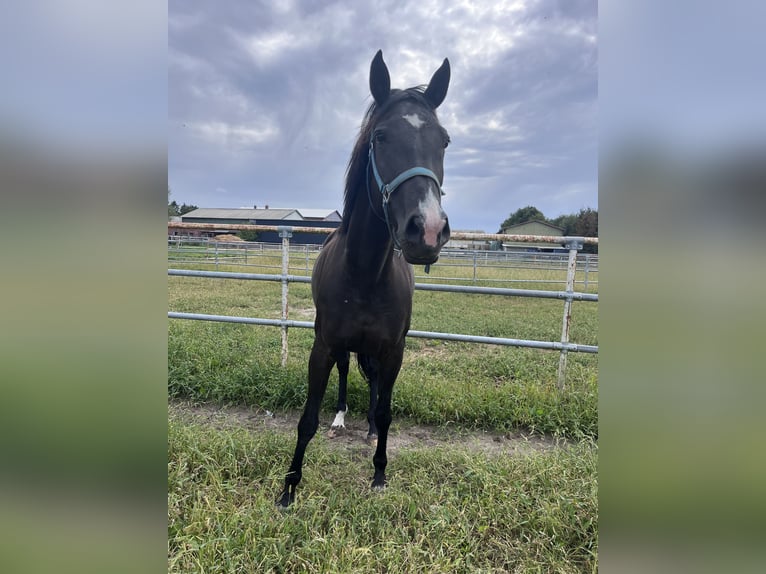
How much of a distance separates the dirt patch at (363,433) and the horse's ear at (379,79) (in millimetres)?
Answer: 2175

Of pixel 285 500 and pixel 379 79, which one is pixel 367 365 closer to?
pixel 285 500

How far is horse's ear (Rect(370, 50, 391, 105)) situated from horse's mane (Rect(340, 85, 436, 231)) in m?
0.04

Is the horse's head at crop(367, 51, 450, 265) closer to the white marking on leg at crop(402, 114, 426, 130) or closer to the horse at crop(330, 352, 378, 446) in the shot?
the white marking on leg at crop(402, 114, 426, 130)

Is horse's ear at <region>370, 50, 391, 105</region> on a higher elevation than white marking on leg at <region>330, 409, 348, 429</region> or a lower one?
higher

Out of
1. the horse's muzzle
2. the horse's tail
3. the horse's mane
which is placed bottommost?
the horse's tail

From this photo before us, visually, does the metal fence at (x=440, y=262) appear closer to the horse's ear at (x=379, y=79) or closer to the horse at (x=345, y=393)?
the horse at (x=345, y=393)

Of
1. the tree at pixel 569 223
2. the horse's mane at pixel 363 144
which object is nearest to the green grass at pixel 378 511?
the horse's mane at pixel 363 144

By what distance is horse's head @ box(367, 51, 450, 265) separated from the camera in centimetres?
140

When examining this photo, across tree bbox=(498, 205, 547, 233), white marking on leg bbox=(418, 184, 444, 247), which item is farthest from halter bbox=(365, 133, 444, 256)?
tree bbox=(498, 205, 547, 233)
